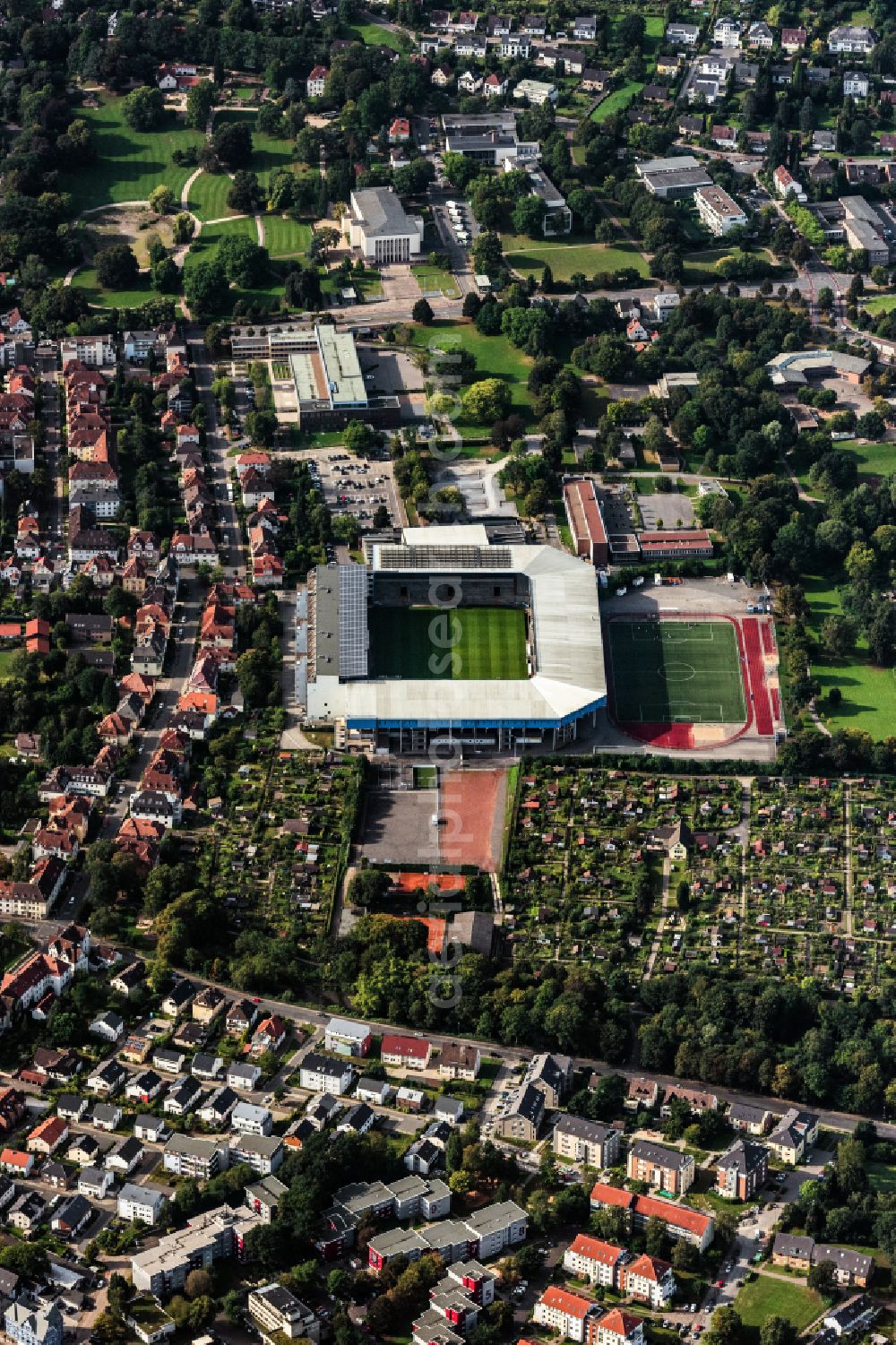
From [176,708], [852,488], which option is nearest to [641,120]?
[852,488]

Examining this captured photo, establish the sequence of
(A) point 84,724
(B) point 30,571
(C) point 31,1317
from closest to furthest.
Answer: (C) point 31,1317 → (A) point 84,724 → (B) point 30,571

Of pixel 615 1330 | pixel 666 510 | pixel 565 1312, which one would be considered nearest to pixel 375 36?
pixel 666 510

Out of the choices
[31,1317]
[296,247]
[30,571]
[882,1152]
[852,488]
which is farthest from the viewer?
[296,247]

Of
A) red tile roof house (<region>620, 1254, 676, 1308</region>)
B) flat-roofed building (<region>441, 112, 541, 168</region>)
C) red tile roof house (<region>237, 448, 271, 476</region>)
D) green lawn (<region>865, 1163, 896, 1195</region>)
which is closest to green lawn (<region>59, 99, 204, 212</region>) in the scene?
flat-roofed building (<region>441, 112, 541, 168</region>)

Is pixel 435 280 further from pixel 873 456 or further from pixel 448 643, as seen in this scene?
pixel 448 643

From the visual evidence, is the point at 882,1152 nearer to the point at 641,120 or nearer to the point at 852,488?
the point at 852,488

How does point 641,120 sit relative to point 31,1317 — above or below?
above

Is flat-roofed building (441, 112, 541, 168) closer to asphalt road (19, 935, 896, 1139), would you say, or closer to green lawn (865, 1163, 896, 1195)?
asphalt road (19, 935, 896, 1139)
